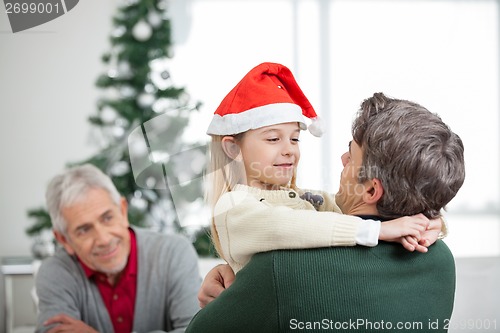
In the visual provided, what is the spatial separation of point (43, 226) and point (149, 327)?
4.86ft

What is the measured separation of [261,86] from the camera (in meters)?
1.11

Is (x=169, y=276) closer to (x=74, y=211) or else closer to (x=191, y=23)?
(x=74, y=211)

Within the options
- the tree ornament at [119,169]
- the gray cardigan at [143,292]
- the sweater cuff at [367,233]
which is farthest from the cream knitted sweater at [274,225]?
the tree ornament at [119,169]

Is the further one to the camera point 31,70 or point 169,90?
point 31,70

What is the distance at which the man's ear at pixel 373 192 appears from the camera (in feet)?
3.27

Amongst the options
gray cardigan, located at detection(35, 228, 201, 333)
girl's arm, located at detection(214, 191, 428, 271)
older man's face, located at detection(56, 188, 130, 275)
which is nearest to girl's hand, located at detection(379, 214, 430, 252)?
girl's arm, located at detection(214, 191, 428, 271)

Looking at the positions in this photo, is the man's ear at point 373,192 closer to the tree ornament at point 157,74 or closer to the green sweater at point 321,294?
the green sweater at point 321,294

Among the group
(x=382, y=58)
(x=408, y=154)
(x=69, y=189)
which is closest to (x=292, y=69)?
(x=382, y=58)

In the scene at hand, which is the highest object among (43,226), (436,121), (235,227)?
(436,121)

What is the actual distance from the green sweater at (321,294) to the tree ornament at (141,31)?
7.82ft

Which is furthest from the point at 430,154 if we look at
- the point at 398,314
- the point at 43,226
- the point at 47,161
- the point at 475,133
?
the point at 475,133

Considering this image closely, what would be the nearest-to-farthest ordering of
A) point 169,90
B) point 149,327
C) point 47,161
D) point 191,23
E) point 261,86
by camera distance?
point 261,86 → point 149,327 → point 169,90 → point 47,161 → point 191,23

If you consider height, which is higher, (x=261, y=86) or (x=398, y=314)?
(x=261, y=86)

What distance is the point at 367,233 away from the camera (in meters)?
0.94
